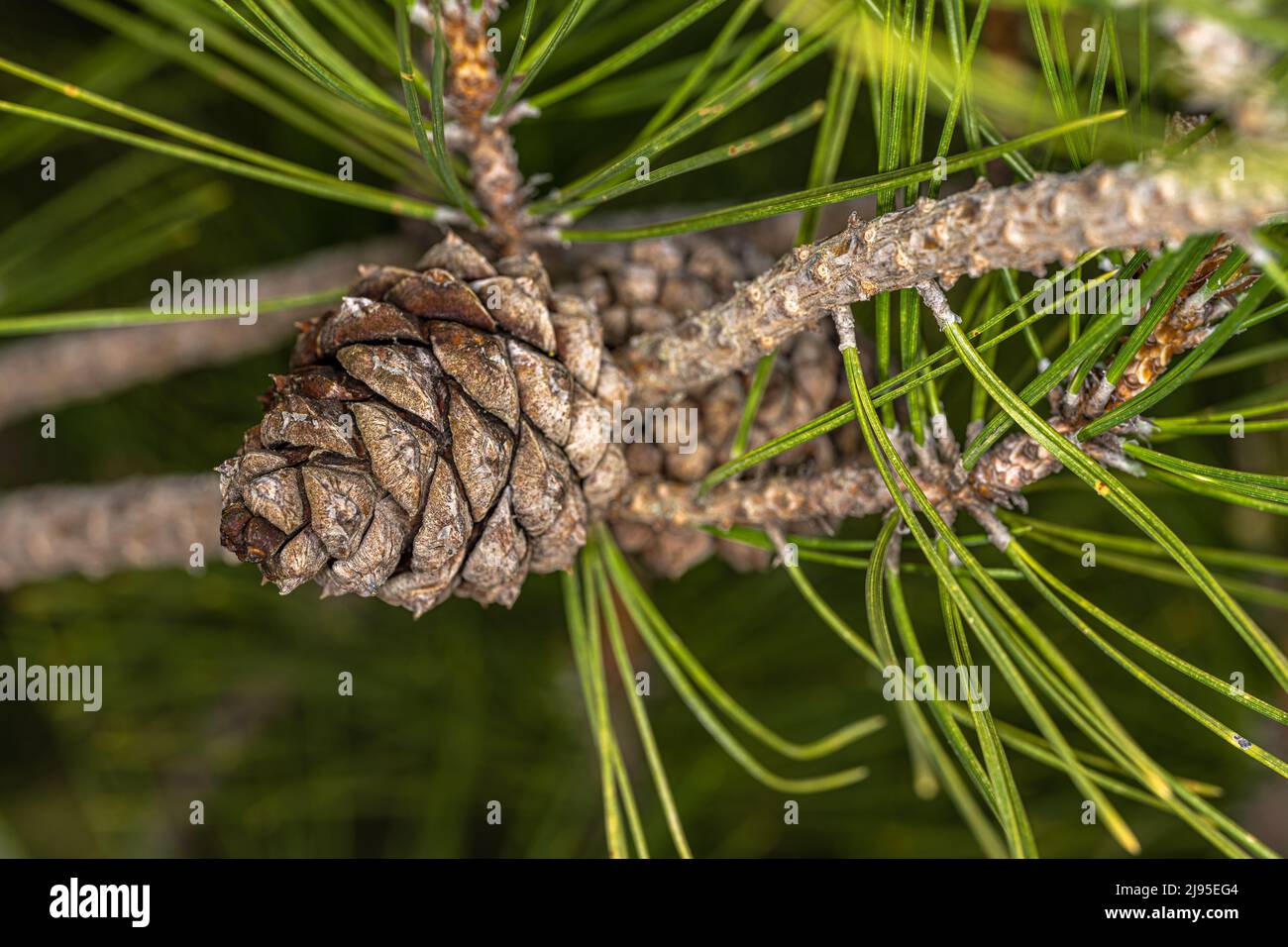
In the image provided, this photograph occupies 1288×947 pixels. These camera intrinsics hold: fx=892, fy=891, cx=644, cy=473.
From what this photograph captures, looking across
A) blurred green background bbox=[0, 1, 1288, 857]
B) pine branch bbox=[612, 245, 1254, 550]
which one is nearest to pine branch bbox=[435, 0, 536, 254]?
pine branch bbox=[612, 245, 1254, 550]

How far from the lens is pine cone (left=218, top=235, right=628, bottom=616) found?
1.51 ft

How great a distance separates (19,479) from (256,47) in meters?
0.69

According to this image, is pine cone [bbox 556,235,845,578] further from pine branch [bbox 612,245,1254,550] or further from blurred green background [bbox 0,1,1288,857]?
blurred green background [bbox 0,1,1288,857]

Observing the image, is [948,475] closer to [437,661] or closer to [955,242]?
Result: [955,242]

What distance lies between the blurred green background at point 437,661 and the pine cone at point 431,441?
19.1 inches

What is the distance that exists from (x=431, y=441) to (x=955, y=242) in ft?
0.95

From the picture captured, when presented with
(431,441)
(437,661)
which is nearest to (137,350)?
(437,661)

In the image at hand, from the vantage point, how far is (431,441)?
0.49 m

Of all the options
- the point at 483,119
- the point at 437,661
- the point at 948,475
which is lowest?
the point at 437,661

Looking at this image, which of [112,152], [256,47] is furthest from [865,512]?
[112,152]

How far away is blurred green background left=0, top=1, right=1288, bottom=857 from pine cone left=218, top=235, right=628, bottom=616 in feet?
1.59

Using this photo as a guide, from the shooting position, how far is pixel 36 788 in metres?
1.20

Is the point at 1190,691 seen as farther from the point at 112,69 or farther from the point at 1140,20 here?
the point at 112,69

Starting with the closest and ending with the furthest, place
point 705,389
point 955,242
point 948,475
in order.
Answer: point 955,242
point 948,475
point 705,389
